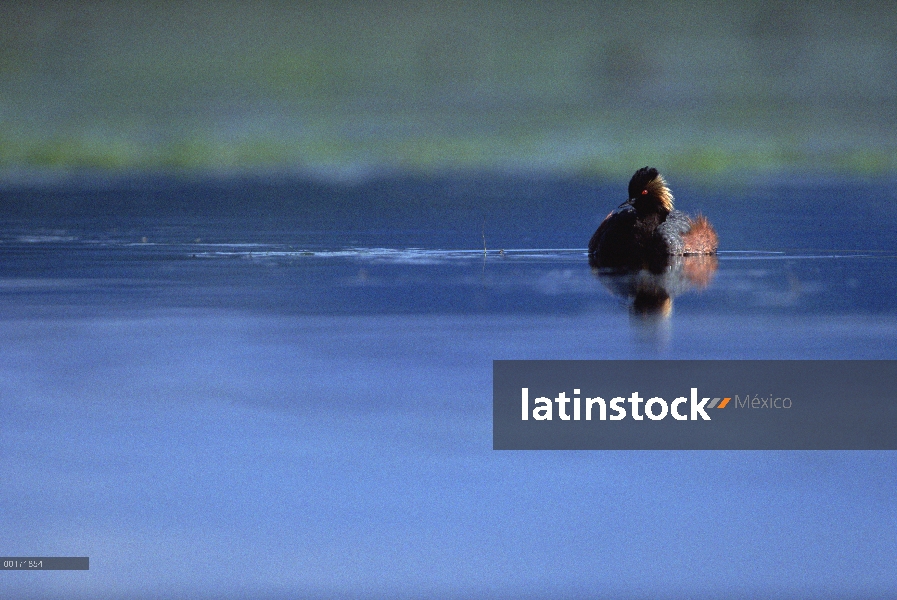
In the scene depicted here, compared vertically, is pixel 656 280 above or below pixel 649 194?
below

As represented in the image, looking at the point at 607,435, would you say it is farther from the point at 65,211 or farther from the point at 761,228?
the point at 65,211

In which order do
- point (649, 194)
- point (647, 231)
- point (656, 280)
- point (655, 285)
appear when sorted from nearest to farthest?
1. point (655, 285)
2. point (656, 280)
3. point (647, 231)
4. point (649, 194)

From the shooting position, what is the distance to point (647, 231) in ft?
37.3

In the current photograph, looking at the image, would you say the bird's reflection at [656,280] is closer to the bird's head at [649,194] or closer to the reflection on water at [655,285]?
the reflection on water at [655,285]

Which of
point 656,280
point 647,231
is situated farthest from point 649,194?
point 656,280

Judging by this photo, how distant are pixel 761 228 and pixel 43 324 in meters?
8.51

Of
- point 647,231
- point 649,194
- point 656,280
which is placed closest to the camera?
point 656,280

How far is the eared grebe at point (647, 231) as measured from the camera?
1104cm

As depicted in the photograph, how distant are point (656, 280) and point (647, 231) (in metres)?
1.70

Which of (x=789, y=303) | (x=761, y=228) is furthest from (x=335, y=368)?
(x=761, y=228)

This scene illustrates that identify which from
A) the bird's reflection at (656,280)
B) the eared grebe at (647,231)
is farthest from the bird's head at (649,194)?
the bird's reflection at (656,280)

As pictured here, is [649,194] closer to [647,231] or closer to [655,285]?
[647,231]

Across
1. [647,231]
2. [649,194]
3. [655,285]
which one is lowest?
[655,285]

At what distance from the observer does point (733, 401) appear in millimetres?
6059
